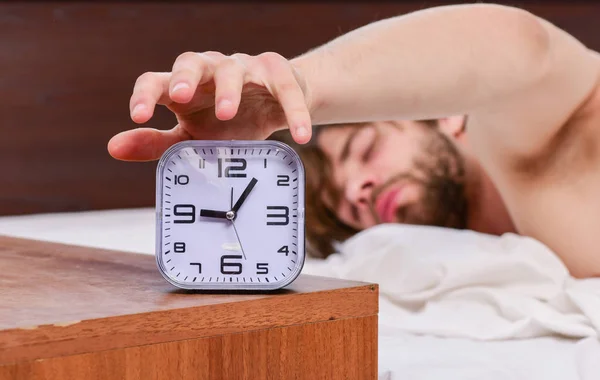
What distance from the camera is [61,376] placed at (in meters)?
0.70

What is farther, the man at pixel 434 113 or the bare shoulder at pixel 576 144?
the bare shoulder at pixel 576 144

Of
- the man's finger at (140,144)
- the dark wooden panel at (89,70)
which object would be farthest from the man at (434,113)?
the dark wooden panel at (89,70)

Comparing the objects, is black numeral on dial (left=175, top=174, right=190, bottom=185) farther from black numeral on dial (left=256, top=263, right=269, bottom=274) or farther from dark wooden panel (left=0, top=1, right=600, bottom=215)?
dark wooden panel (left=0, top=1, right=600, bottom=215)

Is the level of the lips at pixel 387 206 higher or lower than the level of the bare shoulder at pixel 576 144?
lower

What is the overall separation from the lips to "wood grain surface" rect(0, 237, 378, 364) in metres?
1.25

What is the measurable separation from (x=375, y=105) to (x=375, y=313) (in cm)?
42

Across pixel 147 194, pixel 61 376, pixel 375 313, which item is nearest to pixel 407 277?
pixel 375 313

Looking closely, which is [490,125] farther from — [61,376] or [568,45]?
[61,376]

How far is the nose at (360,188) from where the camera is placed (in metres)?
2.16

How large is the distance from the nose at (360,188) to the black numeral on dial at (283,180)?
129 cm

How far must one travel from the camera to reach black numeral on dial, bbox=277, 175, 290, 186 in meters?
0.88

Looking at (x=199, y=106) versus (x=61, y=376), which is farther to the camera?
(x=199, y=106)

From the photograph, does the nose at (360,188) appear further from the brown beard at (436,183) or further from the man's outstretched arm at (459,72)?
the man's outstretched arm at (459,72)

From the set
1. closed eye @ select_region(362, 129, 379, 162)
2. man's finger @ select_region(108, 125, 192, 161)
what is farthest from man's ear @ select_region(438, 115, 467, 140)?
man's finger @ select_region(108, 125, 192, 161)
